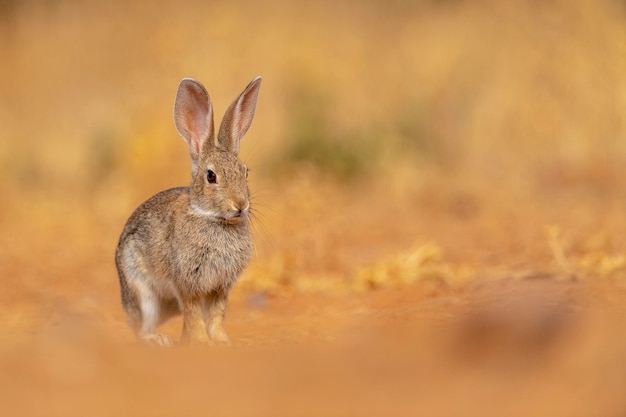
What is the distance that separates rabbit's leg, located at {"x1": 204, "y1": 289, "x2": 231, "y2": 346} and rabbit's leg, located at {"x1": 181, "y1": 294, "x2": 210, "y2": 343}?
0.21 ft

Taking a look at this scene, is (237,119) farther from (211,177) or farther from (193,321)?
(193,321)

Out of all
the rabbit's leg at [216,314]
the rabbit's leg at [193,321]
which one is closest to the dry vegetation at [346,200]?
the rabbit's leg at [216,314]

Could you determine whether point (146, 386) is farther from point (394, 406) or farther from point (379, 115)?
point (379, 115)

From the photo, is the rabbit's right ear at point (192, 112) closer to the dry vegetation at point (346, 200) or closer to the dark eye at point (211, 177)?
the dark eye at point (211, 177)

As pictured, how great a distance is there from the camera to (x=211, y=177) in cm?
524

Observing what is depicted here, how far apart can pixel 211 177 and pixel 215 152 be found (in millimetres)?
173

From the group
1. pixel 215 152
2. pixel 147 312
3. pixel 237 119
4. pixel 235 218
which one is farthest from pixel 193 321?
pixel 237 119

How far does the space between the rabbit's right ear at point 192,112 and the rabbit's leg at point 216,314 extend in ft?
2.46

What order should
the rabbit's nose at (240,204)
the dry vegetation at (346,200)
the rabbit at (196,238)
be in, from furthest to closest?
the rabbit at (196,238), the rabbit's nose at (240,204), the dry vegetation at (346,200)

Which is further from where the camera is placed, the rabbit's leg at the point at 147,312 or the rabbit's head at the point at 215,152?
the rabbit's leg at the point at 147,312

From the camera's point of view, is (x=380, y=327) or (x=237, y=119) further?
(x=237, y=119)

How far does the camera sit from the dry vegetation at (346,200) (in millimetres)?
3213

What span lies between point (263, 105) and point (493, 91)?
102 inches

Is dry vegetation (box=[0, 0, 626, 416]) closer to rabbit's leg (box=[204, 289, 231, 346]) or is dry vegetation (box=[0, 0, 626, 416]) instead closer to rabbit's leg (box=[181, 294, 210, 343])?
rabbit's leg (box=[204, 289, 231, 346])
